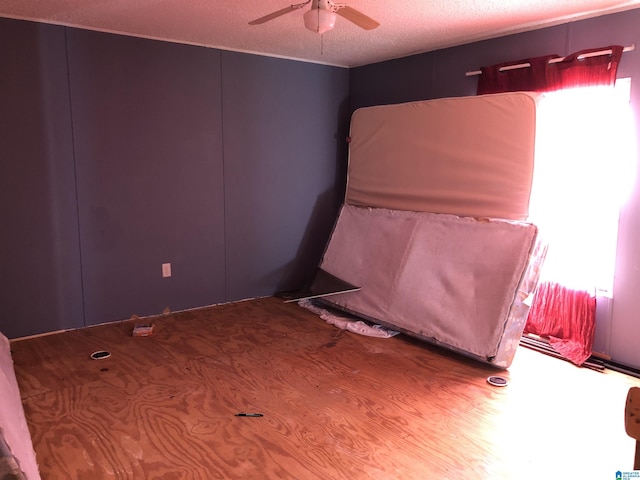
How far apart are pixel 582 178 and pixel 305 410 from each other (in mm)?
2410

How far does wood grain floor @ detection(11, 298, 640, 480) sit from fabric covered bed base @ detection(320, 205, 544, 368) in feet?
0.62

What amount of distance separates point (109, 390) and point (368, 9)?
2.84m

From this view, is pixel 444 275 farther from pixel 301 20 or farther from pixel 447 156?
pixel 301 20

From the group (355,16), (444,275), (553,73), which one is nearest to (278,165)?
(444,275)

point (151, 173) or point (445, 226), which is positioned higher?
point (151, 173)

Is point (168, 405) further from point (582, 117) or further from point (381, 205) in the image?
point (582, 117)

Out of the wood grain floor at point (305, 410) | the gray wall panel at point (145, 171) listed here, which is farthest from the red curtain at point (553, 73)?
the gray wall panel at point (145, 171)

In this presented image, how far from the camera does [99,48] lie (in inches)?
151

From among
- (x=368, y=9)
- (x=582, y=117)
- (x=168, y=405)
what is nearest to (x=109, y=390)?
(x=168, y=405)

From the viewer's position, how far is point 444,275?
12.2 ft

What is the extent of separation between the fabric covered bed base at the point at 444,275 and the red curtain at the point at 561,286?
17.5 inches

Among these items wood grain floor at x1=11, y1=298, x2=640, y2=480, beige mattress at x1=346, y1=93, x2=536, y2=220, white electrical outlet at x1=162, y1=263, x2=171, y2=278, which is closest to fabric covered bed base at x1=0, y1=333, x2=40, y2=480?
wood grain floor at x1=11, y1=298, x2=640, y2=480

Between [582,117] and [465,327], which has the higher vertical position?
[582,117]

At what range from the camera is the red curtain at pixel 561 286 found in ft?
10.9
